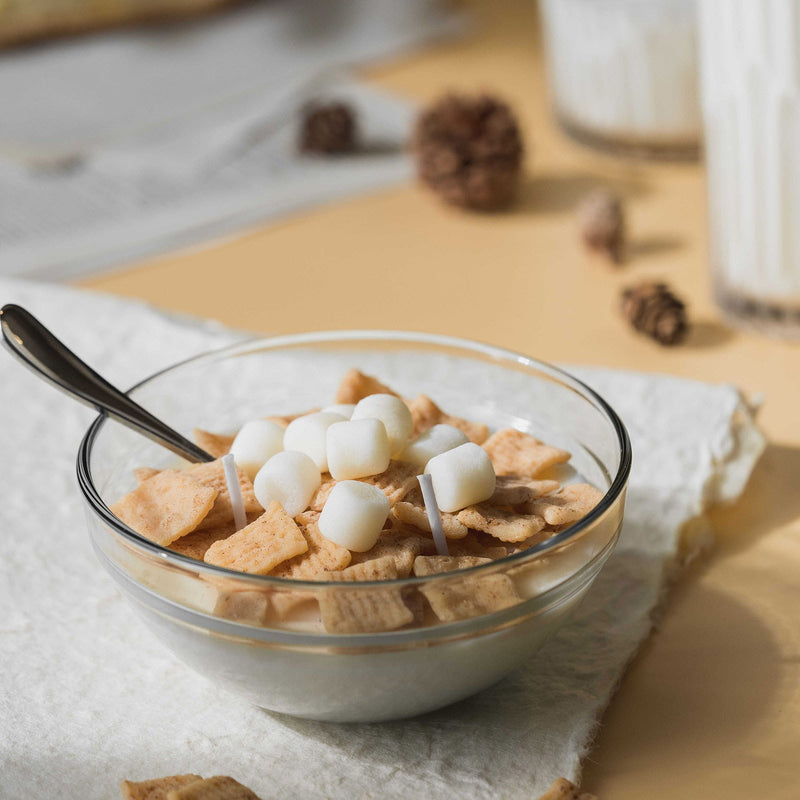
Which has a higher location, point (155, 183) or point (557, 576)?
point (557, 576)

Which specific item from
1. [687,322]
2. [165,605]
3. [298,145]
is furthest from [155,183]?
[165,605]

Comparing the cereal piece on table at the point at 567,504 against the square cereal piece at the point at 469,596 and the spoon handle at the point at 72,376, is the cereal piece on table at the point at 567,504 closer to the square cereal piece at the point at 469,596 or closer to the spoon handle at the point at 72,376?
the square cereal piece at the point at 469,596

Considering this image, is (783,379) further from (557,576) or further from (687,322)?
(557,576)

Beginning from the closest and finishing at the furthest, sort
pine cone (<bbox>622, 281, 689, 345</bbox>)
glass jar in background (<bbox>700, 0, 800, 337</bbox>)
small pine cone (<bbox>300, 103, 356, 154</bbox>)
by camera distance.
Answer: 1. glass jar in background (<bbox>700, 0, 800, 337</bbox>)
2. pine cone (<bbox>622, 281, 689, 345</bbox>)
3. small pine cone (<bbox>300, 103, 356, 154</bbox>)

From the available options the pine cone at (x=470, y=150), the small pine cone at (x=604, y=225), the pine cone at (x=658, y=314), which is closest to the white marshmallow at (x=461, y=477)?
the pine cone at (x=658, y=314)

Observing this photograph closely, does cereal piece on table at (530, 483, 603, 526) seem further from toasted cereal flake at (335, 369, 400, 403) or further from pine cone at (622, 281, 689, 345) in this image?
pine cone at (622, 281, 689, 345)

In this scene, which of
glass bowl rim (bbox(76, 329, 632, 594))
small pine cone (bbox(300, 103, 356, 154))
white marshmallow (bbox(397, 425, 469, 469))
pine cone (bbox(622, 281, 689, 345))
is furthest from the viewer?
small pine cone (bbox(300, 103, 356, 154))

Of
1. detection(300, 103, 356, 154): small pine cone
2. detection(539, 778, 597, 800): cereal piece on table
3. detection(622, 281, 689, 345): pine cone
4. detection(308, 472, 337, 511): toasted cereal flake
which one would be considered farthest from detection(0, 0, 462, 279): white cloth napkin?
detection(539, 778, 597, 800): cereal piece on table
